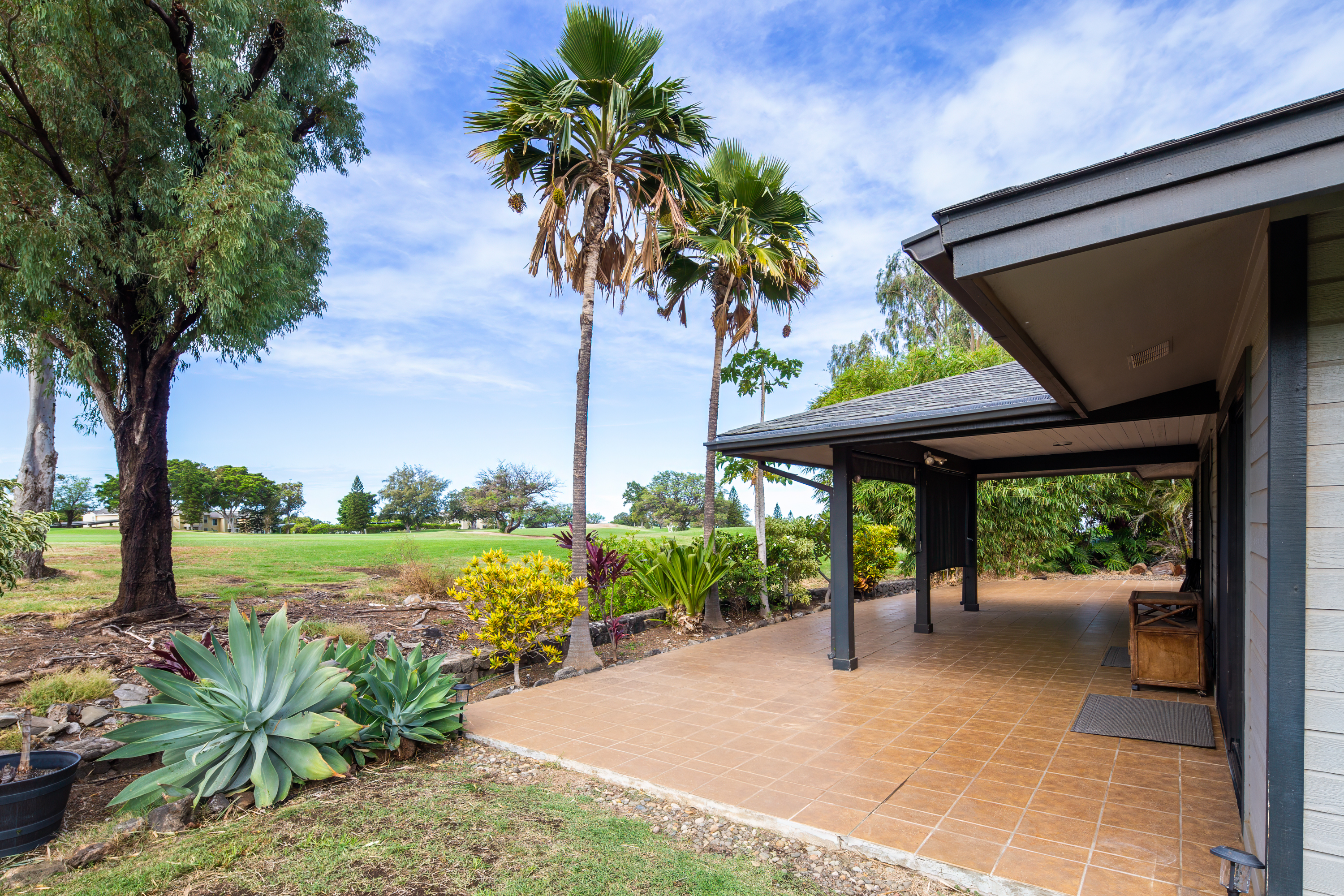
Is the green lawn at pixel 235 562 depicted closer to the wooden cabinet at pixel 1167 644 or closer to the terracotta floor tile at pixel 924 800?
the terracotta floor tile at pixel 924 800

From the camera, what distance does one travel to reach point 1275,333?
2.02m

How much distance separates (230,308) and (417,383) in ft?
89.9

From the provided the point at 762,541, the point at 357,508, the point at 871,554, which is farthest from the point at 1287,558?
the point at 357,508

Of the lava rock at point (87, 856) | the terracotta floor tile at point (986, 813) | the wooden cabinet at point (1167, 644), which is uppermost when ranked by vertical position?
the wooden cabinet at point (1167, 644)

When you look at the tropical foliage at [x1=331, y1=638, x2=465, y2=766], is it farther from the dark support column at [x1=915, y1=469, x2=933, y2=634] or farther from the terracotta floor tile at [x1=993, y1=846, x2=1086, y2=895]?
the dark support column at [x1=915, y1=469, x2=933, y2=634]

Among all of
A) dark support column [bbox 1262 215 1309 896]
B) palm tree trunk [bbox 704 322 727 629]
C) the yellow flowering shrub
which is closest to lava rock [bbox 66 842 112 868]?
the yellow flowering shrub

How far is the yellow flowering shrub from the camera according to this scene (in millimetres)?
5691

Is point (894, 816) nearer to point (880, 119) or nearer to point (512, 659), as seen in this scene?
point (512, 659)

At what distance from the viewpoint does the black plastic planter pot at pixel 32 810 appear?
291cm

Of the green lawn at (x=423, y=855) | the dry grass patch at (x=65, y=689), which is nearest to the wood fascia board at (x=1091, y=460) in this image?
the green lawn at (x=423, y=855)

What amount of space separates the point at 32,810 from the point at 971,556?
32.7 ft

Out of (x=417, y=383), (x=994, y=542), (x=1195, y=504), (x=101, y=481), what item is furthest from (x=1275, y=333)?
(x=101, y=481)

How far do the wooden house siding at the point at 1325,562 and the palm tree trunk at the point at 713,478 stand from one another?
6.48 m

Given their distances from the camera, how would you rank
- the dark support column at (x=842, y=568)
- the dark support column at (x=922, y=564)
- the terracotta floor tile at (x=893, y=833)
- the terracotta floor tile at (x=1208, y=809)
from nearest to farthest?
the terracotta floor tile at (x=893, y=833), the terracotta floor tile at (x=1208, y=809), the dark support column at (x=842, y=568), the dark support column at (x=922, y=564)
